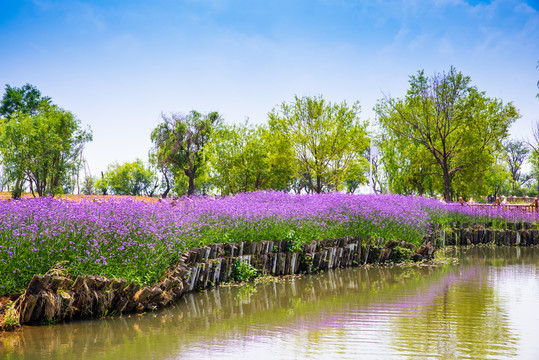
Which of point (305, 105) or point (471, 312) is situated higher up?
point (305, 105)

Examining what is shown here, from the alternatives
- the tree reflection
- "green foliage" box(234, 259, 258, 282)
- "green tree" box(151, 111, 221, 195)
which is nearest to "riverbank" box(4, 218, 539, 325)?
"green foliage" box(234, 259, 258, 282)

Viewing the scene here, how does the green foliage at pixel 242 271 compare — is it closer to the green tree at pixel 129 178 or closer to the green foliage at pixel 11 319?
the green foliage at pixel 11 319

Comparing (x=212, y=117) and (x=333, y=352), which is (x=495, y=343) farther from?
(x=212, y=117)

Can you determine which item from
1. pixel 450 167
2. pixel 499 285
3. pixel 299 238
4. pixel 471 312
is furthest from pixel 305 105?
pixel 471 312

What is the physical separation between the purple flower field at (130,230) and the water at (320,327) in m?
0.78

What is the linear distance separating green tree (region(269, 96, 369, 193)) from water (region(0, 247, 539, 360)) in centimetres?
1762

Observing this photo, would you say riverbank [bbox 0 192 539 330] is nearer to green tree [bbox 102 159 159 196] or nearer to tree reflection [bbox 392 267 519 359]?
tree reflection [bbox 392 267 519 359]

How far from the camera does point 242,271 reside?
873 centimetres

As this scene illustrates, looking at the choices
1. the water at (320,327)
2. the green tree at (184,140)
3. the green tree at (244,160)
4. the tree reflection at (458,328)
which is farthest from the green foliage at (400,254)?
the green tree at (184,140)

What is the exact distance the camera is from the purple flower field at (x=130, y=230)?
19.1 feet

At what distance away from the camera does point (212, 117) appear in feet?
156

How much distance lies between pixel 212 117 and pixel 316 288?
40.8 metres

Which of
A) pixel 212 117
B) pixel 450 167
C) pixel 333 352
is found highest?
pixel 212 117

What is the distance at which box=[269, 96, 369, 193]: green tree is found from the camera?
2578 centimetres
